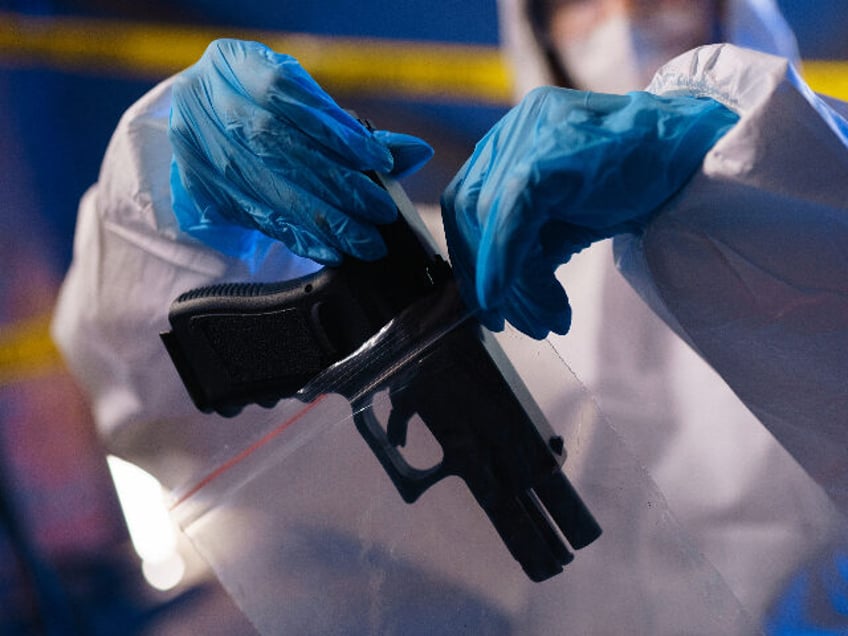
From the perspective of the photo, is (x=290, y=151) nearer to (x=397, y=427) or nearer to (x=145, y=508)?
(x=397, y=427)

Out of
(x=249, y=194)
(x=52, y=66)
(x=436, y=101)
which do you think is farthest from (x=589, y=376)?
(x=52, y=66)

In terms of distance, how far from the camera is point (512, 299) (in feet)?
2.33

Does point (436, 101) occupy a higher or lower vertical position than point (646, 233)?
lower

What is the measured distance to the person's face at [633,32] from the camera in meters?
1.23

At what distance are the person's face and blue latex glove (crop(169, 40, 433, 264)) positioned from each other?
52 centimetres

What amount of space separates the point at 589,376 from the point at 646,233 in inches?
12.9

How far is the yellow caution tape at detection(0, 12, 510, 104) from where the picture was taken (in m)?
2.07

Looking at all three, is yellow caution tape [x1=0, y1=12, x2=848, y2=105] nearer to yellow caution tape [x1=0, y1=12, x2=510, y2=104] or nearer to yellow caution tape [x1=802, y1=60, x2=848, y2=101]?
yellow caution tape [x1=0, y1=12, x2=510, y2=104]

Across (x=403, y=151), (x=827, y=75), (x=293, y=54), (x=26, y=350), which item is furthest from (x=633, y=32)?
(x=26, y=350)

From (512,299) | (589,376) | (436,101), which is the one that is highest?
(512,299)

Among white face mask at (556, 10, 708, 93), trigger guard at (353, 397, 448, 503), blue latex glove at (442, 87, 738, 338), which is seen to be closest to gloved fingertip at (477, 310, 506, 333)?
blue latex glove at (442, 87, 738, 338)

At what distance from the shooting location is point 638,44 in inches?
48.8

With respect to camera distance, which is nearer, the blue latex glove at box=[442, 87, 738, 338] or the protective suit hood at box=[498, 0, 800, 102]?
the blue latex glove at box=[442, 87, 738, 338]

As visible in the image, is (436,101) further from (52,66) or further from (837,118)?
(837,118)
